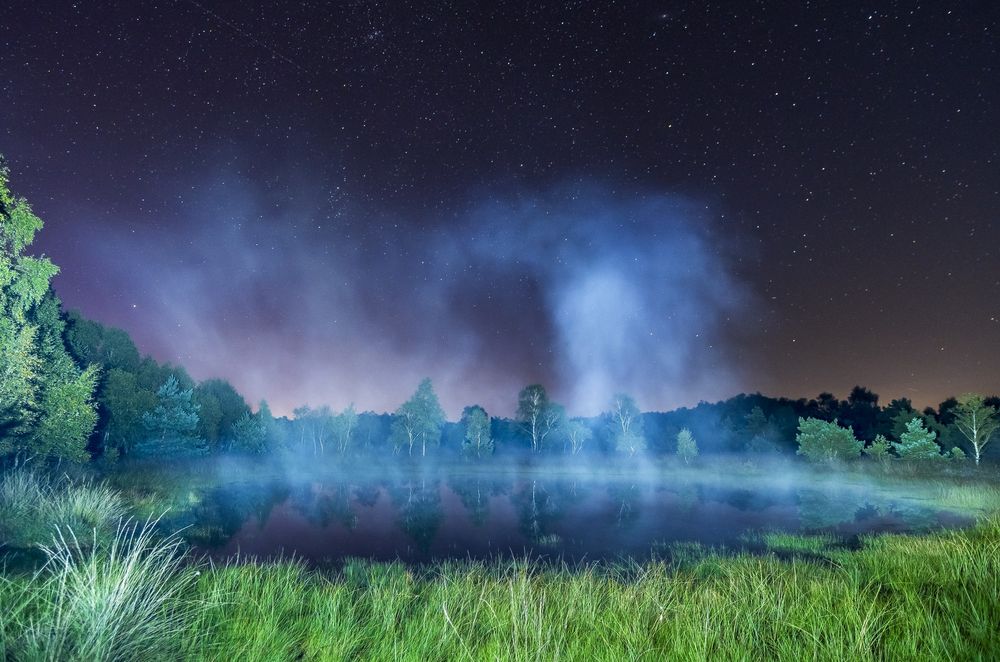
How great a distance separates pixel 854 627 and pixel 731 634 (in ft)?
5.16

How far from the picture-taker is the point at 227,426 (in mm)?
78312

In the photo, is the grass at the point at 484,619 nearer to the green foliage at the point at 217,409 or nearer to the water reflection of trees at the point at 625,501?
the water reflection of trees at the point at 625,501

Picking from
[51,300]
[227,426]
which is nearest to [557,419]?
[227,426]

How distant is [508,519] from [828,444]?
39319 mm

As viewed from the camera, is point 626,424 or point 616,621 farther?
point 626,424

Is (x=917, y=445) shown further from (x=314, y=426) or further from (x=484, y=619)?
(x=314, y=426)

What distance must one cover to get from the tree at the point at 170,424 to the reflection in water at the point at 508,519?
20.0m

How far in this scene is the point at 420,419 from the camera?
246 ft

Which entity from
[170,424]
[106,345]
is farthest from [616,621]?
[106,345]

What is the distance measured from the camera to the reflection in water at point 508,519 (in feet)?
52.0

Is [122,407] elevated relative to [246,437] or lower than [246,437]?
elevated

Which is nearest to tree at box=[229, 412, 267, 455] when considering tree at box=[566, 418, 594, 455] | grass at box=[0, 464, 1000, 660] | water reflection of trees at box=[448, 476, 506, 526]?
water reflection of trees at box=[448, 476, 506, 526]

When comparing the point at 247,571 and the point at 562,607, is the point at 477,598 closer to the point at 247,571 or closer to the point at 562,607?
the point at 562,607

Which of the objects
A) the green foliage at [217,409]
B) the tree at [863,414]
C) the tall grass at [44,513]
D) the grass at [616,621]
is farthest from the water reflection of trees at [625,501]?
the tree at [863,414]
